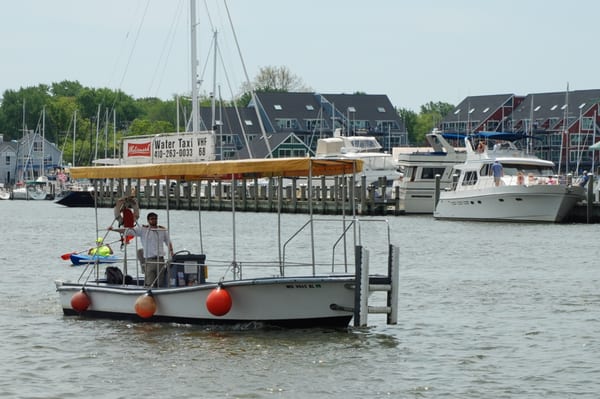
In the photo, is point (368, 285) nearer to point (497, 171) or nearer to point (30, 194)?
point (497, 171)

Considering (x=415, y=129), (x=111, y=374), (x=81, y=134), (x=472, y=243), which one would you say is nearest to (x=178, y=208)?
(x=472, y=243)

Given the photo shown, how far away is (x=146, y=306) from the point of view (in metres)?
23.5

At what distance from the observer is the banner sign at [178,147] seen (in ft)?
83.1

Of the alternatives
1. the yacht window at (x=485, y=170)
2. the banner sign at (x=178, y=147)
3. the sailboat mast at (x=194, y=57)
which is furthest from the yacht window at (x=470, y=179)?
the banner sign at (x=178, y=147)

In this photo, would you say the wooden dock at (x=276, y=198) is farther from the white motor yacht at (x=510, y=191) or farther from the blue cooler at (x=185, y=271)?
the blue cooler at (x=185, y=271)

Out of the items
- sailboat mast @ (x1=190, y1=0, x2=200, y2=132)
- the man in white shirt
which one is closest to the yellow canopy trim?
the man in white shirt

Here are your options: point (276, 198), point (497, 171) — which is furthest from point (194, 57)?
point (276, 198)

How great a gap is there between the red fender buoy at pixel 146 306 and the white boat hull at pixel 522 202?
38769mm

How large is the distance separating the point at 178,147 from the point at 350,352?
242 inches

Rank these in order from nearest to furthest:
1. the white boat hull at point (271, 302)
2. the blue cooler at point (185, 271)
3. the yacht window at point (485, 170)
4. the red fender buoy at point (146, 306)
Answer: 1. the white boat hull at point (271, 302)
2. the red fender buoy at point (146, 306)
3. the blue cooler at point (185, 271)
4. the yacht window at point (485, 170)

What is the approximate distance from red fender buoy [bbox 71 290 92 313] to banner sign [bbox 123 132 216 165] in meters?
3.08

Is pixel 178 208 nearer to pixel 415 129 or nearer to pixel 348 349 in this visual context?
pixel 348 349

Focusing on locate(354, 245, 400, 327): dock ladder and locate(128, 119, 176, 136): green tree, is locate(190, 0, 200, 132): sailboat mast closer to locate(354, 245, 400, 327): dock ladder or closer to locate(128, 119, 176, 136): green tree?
locate(354, 245, 400, 327): dock ladder

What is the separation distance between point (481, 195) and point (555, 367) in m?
41.5
